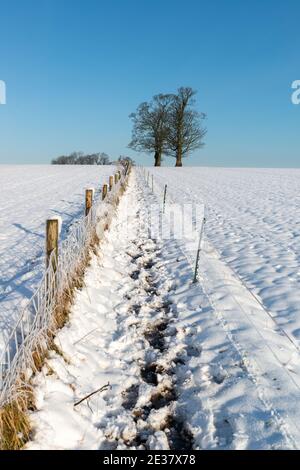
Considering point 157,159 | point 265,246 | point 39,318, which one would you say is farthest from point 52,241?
point 157,159

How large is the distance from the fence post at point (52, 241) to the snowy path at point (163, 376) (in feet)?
2.38

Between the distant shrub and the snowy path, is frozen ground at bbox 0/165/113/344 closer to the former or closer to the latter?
the snowy path

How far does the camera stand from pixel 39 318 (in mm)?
3363

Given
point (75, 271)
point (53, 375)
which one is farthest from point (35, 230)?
point (53, 375)

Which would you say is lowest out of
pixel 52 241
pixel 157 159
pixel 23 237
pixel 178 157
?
pixel 23 237

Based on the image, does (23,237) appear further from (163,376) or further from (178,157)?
(178,157)

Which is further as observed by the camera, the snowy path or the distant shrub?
the distant shrub

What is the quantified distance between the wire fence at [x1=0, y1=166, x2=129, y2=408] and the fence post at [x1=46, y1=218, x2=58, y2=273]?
0.01m

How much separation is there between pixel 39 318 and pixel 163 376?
141cm

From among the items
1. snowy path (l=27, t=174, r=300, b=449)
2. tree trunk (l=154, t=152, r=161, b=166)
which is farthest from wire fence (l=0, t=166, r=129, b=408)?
tree trunk (l=154, t=152, r=161, b=166)

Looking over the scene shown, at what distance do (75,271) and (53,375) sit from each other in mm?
2086

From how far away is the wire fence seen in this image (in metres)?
2.64
